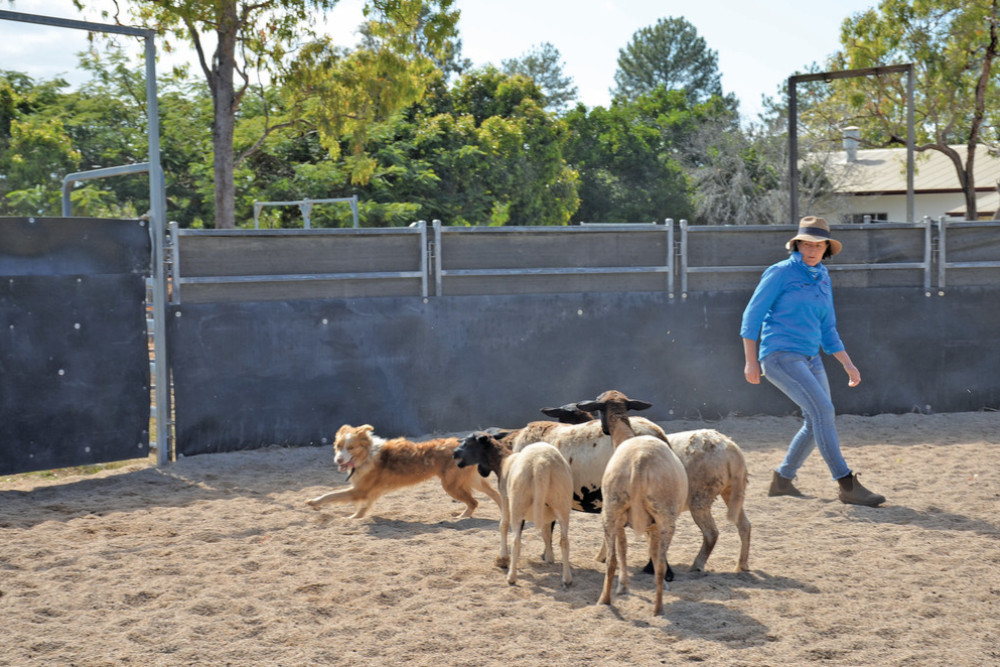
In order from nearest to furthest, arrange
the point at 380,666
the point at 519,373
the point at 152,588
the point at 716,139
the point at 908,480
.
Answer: the point at 380,666
the point at 152,588
the point at 908,480
the point at 519,373
the point at 716,139

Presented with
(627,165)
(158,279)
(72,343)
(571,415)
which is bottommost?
(571,415)

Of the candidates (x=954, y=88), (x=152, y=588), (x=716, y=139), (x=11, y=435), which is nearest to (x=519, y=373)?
(x=11, y=435)

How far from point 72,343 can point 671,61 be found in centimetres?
8686

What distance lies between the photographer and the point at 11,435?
8914 mm

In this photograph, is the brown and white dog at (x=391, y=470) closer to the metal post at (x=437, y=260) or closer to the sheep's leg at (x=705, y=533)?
the sheep's leg at (x=705, y=533)

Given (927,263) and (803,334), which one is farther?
(927,263)

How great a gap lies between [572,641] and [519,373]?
6283mm

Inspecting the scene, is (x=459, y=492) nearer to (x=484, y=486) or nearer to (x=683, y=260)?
(x=484, y=486)

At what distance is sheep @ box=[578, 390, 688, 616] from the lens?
543cm

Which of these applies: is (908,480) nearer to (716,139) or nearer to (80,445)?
(80,445)

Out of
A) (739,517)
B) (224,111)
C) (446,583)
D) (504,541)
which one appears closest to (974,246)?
(739,517)

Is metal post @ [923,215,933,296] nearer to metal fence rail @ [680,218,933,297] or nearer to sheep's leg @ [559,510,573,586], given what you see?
metal fence rail @ [680,218,933,297]

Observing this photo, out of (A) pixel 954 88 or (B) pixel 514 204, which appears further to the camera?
(B) pixel 514 204

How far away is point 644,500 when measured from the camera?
5445 mm
